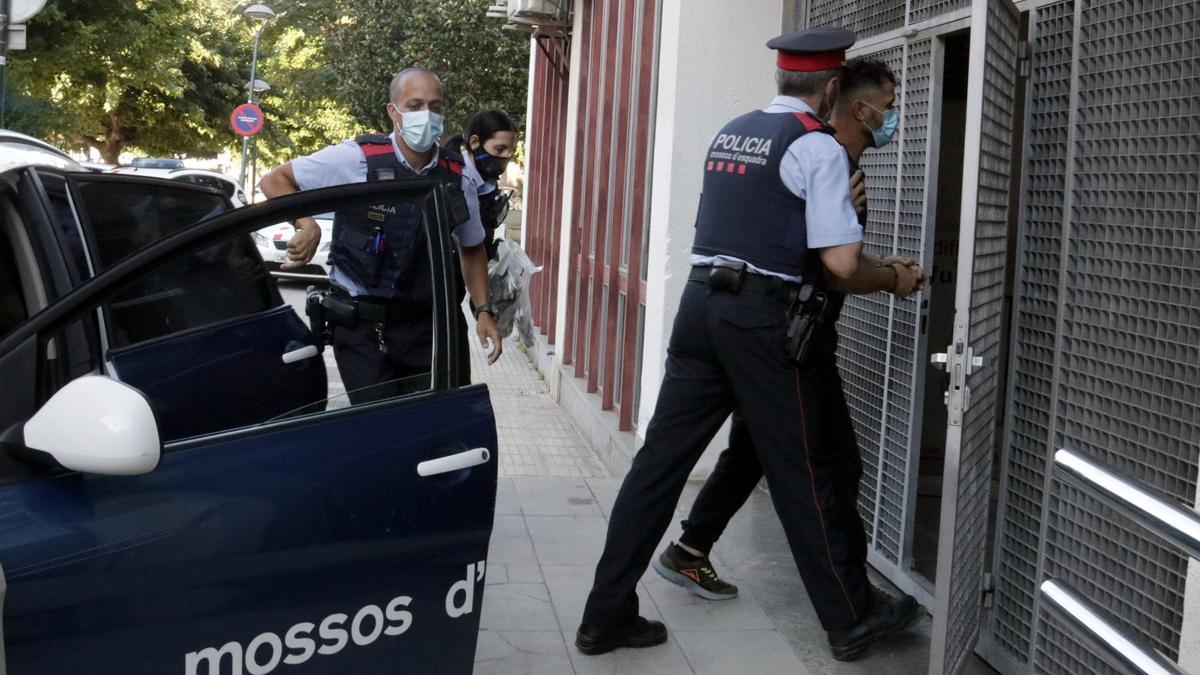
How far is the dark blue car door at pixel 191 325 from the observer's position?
3.71 meters

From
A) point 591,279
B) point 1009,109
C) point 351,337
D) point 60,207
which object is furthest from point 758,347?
point 591,279

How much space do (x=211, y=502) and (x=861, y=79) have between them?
2.62m

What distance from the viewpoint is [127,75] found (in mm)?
32656

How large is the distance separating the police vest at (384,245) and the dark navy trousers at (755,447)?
2.71ft

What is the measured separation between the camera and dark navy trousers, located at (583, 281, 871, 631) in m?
4.16

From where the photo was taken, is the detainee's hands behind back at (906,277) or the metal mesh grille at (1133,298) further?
the detainee's hands behind back at (906,277)

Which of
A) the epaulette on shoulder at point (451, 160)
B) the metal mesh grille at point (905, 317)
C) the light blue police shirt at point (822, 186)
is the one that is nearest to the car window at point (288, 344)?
the epaulette on shoulder at point (451, 160)

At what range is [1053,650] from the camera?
387 cm

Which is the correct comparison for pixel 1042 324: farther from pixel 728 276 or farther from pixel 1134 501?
pixel 1134 501

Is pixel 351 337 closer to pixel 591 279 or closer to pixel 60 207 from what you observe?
pixel 60 207

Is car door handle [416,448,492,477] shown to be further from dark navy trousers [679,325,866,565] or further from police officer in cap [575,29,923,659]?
dark navy trousers [679,325,866,565]

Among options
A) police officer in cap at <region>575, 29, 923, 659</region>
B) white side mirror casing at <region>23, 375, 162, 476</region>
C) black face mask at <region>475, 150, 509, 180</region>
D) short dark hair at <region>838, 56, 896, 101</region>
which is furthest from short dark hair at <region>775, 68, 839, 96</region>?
black face mask at <region>475, 150, 509, 180</region>

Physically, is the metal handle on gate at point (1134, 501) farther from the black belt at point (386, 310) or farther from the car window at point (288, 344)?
the black belt at point (386, 310)

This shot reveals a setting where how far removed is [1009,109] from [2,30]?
7.78 meters
